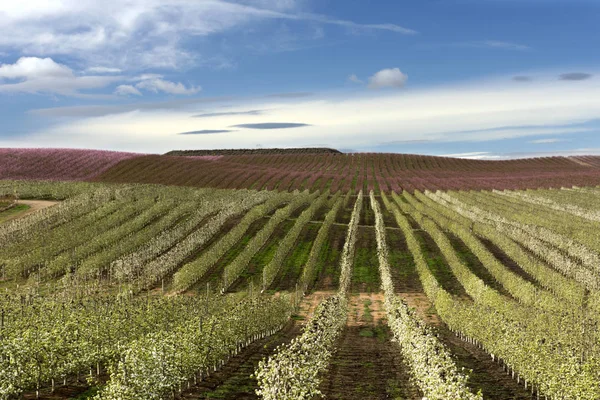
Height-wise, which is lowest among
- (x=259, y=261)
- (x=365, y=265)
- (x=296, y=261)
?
(x=365, y=265)

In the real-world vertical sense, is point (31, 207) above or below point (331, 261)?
above

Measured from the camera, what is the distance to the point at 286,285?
75.7m

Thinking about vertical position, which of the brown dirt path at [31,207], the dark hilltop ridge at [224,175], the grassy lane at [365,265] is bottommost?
the grassy lane at [365,265]

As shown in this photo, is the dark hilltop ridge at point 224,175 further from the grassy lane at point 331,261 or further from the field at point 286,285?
the grassy lane at point 331,261

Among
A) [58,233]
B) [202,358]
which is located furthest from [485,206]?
[202,358]

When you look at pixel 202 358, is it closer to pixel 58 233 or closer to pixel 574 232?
pixel 58 233

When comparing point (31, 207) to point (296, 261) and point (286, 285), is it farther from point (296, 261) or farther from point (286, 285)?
point (286, 285)

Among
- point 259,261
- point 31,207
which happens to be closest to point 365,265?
point 259,261

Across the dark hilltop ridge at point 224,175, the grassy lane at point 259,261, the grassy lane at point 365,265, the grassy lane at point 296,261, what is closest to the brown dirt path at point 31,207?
the dark hilltop ridge at point 224,175

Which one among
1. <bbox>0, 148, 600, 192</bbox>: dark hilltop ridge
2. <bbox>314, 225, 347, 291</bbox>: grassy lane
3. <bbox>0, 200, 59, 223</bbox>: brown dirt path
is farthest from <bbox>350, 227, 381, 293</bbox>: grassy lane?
<bbox>0, 200, 59, 223</bbox>: brown dirt path

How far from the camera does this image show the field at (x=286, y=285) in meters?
33.7

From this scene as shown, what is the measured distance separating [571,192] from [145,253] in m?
128

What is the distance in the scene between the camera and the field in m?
33.7

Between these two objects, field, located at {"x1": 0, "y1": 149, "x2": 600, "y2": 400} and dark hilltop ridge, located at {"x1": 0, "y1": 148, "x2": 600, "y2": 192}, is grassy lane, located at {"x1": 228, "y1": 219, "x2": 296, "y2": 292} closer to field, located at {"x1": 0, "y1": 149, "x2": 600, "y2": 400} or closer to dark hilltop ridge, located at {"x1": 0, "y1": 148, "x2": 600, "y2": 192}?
field, located at {"x1": 0, "y1": 149, "x2": 600, "y2": 400}
